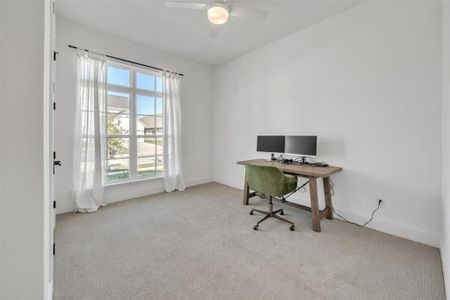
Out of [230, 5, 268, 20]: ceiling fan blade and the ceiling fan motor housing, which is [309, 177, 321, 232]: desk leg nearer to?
[230, 5, 268, 20]: ceiling fan blade

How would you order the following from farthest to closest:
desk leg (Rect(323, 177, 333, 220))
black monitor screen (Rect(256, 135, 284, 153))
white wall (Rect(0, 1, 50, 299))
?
black monitor screen (Rect(256, 135, 284, 153))
desk leg (Rect(323, 177, 333, 220))
white wall (Rect(0, 1, 50, 299))

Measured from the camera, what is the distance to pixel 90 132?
3088 mm

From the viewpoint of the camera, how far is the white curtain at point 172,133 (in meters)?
3.95

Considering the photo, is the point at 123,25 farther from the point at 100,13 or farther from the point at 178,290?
the point at 178,290

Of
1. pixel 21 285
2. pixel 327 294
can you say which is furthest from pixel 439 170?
pixel 21 285

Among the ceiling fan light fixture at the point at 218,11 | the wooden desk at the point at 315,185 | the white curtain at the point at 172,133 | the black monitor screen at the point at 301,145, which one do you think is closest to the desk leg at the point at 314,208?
the wooden desk at the point at 315,185

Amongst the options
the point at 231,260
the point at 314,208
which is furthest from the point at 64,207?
the point at 314,208

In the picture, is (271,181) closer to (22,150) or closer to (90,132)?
(22,150)

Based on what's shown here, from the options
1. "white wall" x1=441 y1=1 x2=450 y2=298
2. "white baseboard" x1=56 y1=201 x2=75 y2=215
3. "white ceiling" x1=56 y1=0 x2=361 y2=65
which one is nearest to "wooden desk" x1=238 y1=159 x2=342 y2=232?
"white wall" x1=441 y1=1 x2=450 y2=298

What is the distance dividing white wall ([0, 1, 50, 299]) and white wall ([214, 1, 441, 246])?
3079mm

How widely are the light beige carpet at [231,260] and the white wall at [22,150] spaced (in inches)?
37.8

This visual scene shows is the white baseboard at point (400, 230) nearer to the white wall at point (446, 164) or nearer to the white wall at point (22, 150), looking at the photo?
the white wall at point (446, 164)

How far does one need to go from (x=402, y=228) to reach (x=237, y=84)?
3.51m

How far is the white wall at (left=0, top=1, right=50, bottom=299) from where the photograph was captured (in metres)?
0.68
